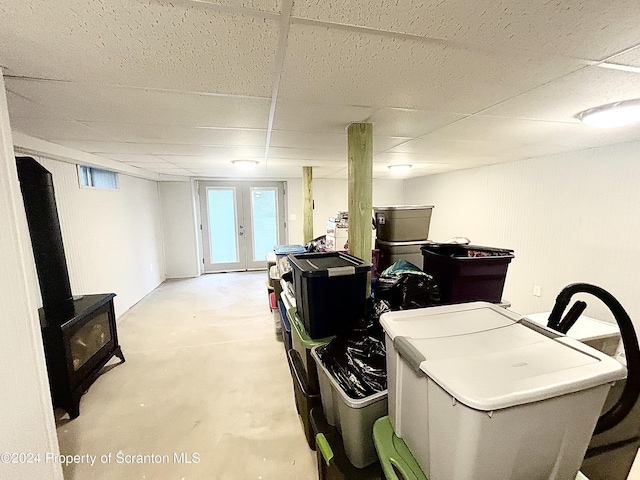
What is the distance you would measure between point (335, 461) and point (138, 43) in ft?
5.80

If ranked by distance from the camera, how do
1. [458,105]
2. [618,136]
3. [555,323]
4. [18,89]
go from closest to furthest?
[555,323] < [18,89] < [458,105] < [618,136]

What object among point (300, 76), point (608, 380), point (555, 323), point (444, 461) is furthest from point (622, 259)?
point (300, 76)

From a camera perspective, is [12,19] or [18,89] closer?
[12,19]

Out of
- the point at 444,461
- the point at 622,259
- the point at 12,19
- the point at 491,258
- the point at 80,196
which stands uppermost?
the point at 12,19

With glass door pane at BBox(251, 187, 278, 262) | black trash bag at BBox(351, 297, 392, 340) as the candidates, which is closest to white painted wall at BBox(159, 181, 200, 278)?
glass door pane at BBox(251, 187, 278, 262)

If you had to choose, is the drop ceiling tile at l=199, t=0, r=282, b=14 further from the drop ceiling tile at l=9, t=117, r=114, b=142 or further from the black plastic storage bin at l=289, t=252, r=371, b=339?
the drop ceiling tile at l=9, t=117, r=114, b=142

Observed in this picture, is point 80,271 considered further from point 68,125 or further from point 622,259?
point 622,259

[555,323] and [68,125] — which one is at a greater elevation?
[68,125]

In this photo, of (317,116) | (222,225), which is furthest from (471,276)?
(222,225)

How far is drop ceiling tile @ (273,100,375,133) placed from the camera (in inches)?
61.4

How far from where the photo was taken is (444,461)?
27.8 inches

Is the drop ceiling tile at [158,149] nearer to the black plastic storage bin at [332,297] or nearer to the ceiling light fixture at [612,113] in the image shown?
the black plastic storage bin at [332,297]

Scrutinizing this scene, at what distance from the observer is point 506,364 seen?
0.73 metres

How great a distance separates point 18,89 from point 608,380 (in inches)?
98.8
